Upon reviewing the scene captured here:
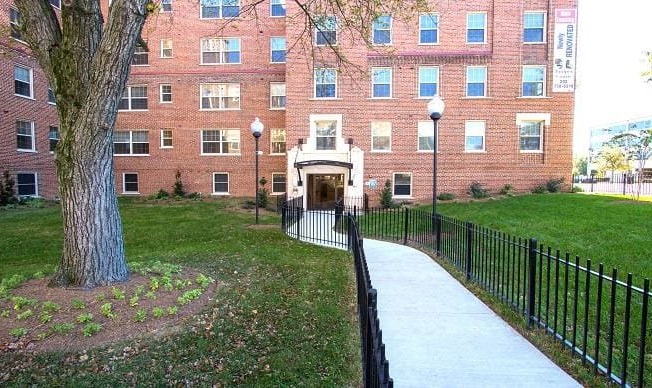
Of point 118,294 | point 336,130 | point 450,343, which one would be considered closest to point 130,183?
point 336,130

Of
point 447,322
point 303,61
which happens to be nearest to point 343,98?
point 303,61

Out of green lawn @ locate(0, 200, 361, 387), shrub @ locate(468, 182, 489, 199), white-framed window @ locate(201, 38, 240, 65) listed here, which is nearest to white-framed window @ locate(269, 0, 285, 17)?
white-framed window @ locate(201, 38, 240, 65)

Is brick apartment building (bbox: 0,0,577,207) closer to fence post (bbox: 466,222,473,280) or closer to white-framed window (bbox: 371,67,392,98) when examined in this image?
white-framed window (bbox: 371,67,392,98)

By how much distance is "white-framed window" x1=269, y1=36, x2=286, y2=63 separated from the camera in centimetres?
2592

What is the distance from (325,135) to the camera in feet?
75.8

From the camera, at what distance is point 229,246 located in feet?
34.2

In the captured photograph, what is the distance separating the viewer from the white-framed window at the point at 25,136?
2206 cm

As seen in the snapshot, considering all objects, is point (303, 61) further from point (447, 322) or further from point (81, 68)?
point (447, 322)

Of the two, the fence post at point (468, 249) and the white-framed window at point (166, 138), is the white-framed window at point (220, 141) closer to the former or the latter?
the white-framed window at point (166, 138)

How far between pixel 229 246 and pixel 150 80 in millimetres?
19819

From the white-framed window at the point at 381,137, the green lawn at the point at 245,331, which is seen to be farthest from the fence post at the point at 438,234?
the white-framed window at the point at 381,137

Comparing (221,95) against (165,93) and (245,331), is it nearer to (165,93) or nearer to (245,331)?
(165,93)

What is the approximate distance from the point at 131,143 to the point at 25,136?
218 inches

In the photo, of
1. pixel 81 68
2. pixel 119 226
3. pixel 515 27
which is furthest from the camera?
pixel 515 27
